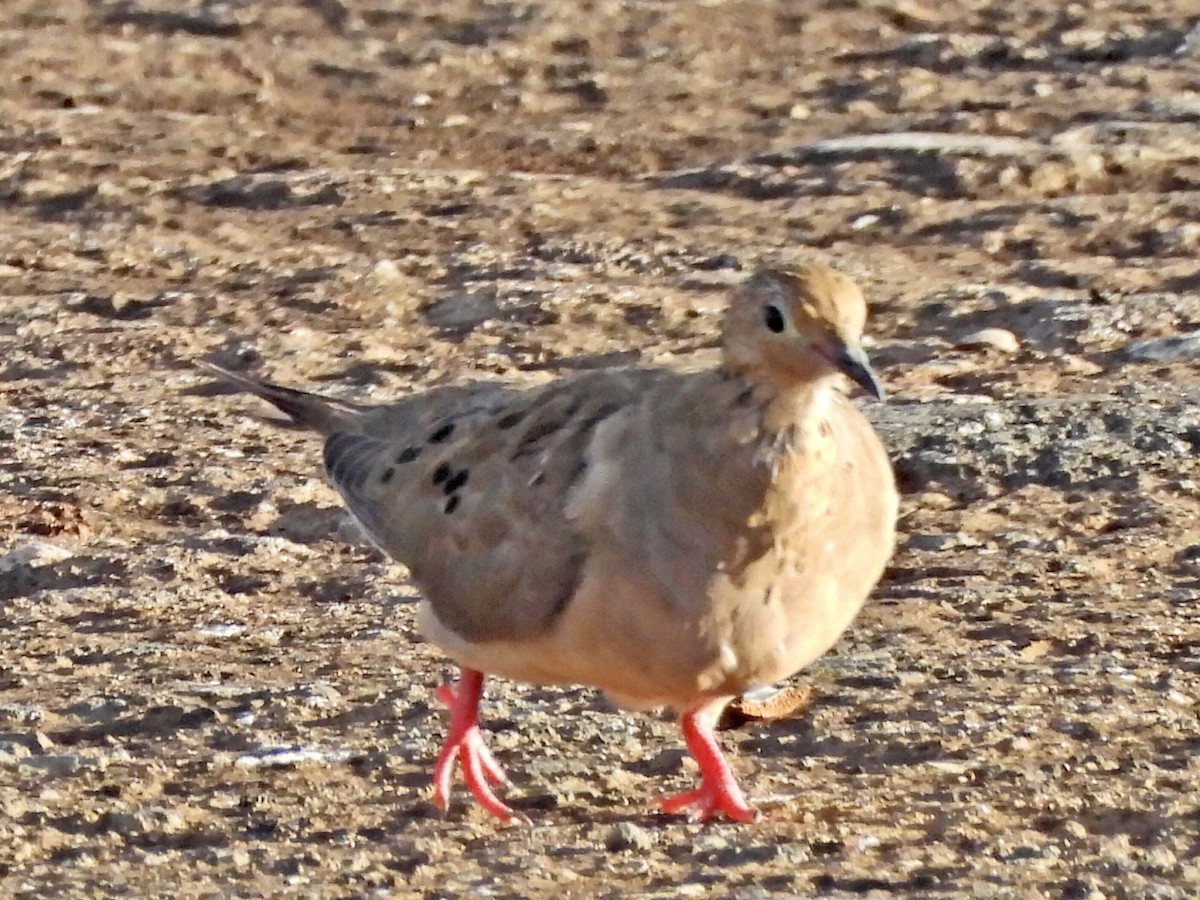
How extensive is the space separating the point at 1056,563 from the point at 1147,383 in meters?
1.31

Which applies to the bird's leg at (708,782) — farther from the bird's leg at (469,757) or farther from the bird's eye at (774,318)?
the bird's eye at (774,318)

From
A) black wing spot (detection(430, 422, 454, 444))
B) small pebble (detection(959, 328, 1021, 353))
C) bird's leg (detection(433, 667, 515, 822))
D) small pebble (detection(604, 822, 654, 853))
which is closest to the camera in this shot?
small pebble (detection(604, 822, 654, 853))

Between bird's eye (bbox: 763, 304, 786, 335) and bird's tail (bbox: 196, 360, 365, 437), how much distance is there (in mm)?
1823

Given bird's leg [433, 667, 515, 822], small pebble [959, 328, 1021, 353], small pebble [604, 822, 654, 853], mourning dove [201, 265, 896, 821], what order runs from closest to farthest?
mourning dove [201, 265, 896, 821]
small pebble [604, 822, 654, 853]
bird's leg [433, 667, 515, 822]
small pebble [959, 328, 1021, 353]

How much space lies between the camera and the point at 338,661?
550 centimetres

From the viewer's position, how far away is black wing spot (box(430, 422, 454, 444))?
17.0 feet

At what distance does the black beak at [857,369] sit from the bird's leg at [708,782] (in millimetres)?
796

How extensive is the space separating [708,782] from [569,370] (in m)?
3.15

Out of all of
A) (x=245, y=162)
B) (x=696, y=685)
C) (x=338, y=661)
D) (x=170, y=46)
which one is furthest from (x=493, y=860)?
(x=170, y=46)

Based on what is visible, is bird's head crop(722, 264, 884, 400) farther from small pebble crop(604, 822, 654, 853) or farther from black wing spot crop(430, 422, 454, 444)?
black wing spot crop(430, 422, 454, 444)

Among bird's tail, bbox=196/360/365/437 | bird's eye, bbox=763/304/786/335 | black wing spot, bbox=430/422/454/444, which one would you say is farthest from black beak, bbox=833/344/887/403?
bird's tail, bbox=196/360/365/437

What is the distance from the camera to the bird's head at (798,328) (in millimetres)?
4016

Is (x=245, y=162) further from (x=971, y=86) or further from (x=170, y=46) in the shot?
(x=971, y=86)

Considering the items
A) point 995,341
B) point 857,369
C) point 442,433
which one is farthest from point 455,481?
point 995,341
